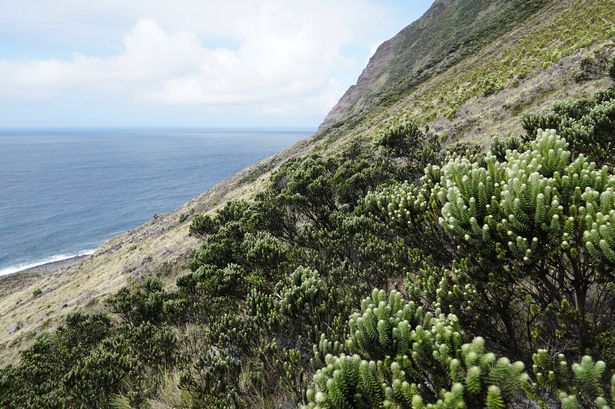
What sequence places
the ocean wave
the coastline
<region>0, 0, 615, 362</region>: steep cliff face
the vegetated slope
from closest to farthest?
the vegetated slope < <region>0, 0, 615, 362</region>: steep cliff face < the coastline < the ocean wave

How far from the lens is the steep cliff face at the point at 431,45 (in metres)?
63.1

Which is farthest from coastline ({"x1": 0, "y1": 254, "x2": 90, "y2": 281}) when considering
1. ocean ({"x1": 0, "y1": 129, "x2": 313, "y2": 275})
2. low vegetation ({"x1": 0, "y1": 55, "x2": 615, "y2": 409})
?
low vegetation ({"x1": 0, "y1": 55, "x2": 615, "y2": 409})

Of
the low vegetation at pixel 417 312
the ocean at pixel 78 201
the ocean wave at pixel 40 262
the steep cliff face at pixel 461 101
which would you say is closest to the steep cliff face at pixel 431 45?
the steep cliff face at pixel 461 101

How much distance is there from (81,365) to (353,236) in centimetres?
915

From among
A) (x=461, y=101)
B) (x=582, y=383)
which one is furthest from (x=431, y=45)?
(x=582, y=383)

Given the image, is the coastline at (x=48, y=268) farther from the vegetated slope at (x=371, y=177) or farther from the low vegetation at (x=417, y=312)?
the low vegetation at (x=417, y=312)

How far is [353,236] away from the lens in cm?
1271

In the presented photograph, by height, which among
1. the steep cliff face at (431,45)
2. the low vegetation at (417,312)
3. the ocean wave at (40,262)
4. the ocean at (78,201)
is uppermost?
the steep cliff face at (431,45)

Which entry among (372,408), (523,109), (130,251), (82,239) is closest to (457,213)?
(372,408)

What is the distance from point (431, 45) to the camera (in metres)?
104

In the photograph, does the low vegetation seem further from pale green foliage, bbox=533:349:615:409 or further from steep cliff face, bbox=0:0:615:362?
steep cliff face, bbox=0:0:615:362

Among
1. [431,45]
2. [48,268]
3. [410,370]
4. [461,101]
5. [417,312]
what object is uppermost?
[431,45]

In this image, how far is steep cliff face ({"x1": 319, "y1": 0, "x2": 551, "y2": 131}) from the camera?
63125mm

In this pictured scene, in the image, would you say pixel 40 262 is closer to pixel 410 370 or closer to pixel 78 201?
pixel 78 201
